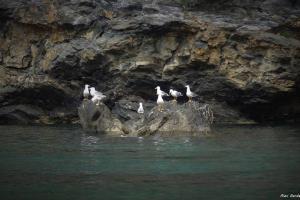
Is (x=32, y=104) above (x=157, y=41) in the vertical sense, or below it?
below

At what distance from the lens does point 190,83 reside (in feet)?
117

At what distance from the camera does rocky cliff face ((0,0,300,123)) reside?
34.0 m

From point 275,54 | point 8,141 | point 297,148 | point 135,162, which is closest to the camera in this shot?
point 135,162

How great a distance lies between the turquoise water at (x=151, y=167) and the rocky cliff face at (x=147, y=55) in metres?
7.99

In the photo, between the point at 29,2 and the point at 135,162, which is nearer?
the point at 135,162

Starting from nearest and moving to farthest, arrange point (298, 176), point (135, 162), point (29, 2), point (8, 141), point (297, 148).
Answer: point (298, 176) → point (135, 162) → point (297, 148) → point (8, 141) → point (29, 2)

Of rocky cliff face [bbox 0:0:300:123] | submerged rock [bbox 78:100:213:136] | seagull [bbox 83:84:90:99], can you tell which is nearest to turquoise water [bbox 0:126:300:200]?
submerged rock [bbox 78:100:213:136]

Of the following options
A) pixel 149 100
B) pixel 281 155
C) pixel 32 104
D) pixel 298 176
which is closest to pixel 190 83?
pixel 149 100

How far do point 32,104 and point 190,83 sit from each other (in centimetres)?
1169

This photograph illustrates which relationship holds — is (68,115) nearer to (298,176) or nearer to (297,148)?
(297,148)

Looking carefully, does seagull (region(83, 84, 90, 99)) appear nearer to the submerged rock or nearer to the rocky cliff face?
the rocky cliff face

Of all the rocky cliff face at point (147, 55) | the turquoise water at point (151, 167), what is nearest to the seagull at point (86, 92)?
the rocky cliff face at point (147, 55)

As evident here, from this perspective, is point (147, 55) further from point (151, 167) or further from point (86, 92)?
point (151, 167)

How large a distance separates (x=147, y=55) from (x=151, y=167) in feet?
Result: 60.1
